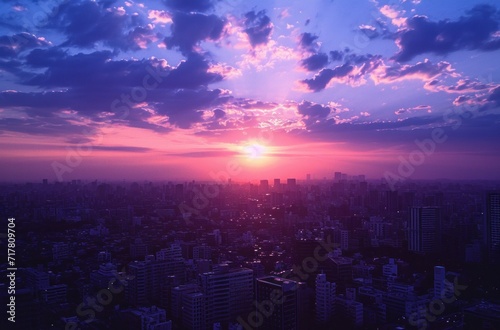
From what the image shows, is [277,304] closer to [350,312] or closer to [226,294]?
[226,294]

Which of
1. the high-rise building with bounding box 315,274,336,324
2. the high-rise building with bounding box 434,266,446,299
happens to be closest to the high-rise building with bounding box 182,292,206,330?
the high-rise building with bounding box 315,274,336,324

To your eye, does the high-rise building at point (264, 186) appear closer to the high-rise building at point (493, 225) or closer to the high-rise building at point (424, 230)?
the high-rise building at point (424, 230)

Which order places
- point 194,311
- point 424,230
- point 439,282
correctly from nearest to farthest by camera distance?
point 194,311 → point 439,282 → point 424,230

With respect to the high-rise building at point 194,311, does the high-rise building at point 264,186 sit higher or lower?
higher

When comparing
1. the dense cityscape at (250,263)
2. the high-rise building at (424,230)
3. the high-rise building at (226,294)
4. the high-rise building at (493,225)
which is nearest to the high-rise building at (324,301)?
the dense cityscape at (250,263)

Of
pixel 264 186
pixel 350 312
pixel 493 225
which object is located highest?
pixel 264 186

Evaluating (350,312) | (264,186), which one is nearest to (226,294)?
(350,312)
